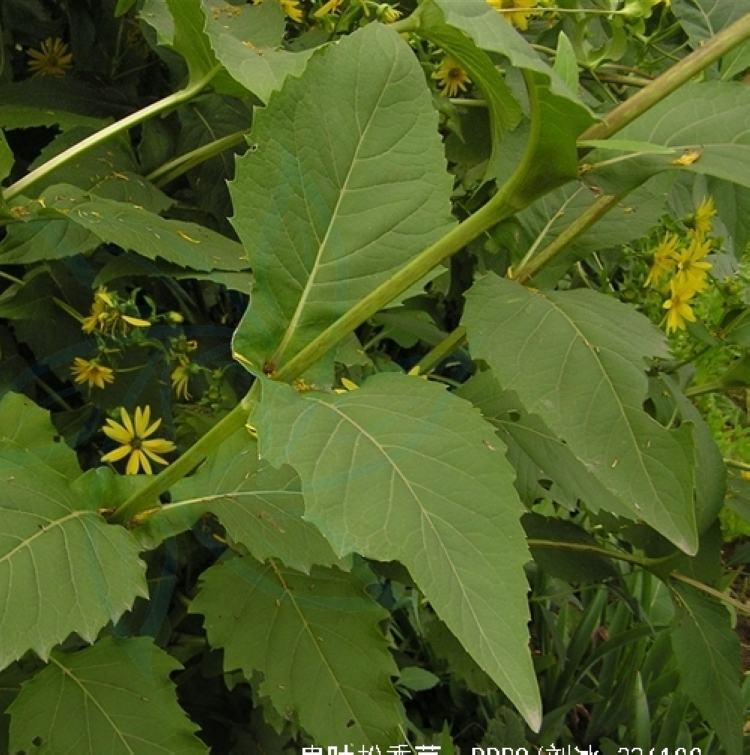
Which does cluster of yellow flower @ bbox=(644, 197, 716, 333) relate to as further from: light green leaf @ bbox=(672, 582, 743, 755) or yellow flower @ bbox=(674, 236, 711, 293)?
light green leaf @ bbox=(672, 582, 743, 755)

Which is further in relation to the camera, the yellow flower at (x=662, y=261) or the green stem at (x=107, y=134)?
the yellow flower at (x=662, y=261)

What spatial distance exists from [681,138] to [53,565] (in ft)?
1.67

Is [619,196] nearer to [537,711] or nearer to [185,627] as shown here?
[537,711]

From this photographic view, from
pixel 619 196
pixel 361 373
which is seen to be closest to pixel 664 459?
pixel 619 196

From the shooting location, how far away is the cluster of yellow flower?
1.05 metres

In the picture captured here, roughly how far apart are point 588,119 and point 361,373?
1.97 feet

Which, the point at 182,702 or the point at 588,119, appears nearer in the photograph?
the point at 588,119

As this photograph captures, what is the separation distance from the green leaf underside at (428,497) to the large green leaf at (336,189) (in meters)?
0.08

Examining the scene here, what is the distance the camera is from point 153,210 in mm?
923

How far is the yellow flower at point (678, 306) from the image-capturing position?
1043mm

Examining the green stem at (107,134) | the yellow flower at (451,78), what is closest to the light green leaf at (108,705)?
the green stem at (107,134)

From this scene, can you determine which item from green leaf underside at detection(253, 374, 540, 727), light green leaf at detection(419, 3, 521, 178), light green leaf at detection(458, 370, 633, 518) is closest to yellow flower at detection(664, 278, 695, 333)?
light green leaf at detection(458, 370, 633, 518)

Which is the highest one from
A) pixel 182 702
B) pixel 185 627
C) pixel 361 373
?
pixel 361 373

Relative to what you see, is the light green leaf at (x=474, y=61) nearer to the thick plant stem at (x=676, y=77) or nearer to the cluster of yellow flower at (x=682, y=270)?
the thick plant stem at (x=676, y=77)
